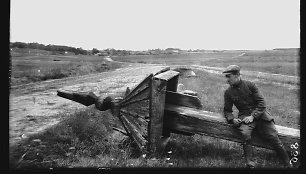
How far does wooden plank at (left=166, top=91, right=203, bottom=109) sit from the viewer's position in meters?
4.51

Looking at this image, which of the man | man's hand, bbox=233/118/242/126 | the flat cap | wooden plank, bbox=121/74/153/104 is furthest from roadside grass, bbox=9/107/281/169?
the flat cap

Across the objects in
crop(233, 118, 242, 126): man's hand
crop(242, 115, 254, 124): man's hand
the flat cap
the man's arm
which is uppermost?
the flat cap

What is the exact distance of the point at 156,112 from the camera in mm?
4230

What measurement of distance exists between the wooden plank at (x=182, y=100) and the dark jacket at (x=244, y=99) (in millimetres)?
518

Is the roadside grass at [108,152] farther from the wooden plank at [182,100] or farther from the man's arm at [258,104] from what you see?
the wooden plank at [182,100]

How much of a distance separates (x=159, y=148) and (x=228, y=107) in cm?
135

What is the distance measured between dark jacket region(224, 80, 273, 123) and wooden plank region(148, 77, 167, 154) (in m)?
1.06

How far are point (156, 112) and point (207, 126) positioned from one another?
33.9 inches

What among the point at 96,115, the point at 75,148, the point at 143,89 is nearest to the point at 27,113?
the point at 96,115

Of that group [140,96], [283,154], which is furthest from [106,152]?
[283,154]

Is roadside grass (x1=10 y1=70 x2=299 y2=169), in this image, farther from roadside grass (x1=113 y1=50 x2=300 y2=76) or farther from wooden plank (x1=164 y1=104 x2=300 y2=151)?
roadside grass (x1=113 y1=50 x2=300 y2=76)

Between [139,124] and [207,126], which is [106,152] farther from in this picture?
[207,126]
